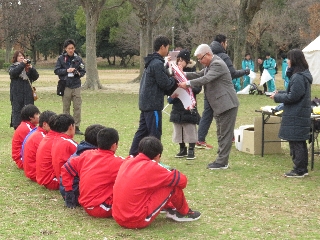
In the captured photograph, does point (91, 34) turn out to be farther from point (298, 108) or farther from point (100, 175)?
point (100, 175)

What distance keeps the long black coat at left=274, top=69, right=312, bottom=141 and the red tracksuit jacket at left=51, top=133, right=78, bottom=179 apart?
9.04ft

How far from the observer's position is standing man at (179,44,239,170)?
7973mm

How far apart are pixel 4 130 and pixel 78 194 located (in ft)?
22.5

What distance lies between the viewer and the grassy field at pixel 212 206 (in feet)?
17.6

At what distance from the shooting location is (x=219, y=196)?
6.81 metres

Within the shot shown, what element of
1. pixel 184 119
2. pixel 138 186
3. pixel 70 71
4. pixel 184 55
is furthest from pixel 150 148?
pixel 70 71

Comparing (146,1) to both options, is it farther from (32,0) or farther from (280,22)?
(32,0)

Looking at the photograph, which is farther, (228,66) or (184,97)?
(228,66)

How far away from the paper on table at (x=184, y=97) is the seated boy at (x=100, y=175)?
2.62 meters

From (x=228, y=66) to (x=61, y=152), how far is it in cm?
363

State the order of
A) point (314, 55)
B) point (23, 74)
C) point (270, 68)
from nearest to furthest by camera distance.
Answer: point (23, 74) → point (314, 55) → point (270, 68)

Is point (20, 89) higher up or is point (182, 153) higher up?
point (20, 89)

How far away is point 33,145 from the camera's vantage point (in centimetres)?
752

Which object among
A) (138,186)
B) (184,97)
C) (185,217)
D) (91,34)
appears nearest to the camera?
(138,186)
